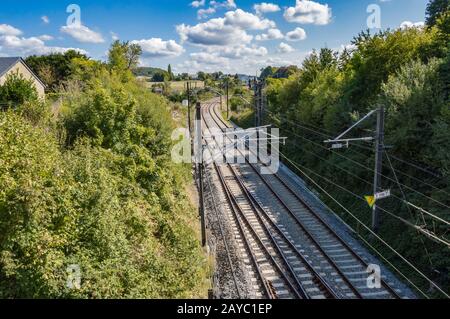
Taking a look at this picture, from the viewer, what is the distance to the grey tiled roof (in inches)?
1207

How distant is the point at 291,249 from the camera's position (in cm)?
1680

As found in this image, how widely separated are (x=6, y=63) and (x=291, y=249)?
103 feet

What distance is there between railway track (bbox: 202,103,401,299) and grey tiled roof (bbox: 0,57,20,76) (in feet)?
72.4

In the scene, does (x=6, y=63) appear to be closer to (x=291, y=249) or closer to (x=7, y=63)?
(x=7, y=63)

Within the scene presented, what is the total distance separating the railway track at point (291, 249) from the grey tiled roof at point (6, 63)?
72.4 feet

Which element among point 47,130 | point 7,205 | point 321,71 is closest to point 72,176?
point 7,205

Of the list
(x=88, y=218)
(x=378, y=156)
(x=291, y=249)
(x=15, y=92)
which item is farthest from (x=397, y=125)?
(x=15, y=92)

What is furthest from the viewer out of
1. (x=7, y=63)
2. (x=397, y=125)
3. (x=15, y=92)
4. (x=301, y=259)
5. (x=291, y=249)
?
(x=7, y=63)

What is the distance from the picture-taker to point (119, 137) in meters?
18.1

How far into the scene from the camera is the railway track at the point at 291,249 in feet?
44.2

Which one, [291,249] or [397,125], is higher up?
[397,125]

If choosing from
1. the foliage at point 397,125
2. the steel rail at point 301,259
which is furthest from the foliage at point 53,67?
the steel rail at point 301,259

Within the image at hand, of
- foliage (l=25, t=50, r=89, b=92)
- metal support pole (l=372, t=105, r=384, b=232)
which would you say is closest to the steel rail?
metal support pole (l=372, t=105, r=384, b=232)

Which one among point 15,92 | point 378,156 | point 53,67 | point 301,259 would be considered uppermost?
point 53,67
